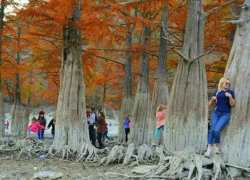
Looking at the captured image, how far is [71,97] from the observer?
1131 cm

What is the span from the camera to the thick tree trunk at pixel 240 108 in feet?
21.2

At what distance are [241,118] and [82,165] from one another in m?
4.71

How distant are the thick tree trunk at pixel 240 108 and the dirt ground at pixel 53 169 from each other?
8.28 ft

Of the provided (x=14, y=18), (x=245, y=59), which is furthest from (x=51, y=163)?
(x=14, y=18)

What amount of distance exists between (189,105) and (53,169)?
4.11m

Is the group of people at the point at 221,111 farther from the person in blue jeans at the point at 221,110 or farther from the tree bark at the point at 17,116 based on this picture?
the tree bark at the point at 17,116

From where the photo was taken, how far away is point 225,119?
21.3ft

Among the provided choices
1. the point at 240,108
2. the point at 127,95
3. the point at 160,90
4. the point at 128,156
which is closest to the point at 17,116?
the point at 127,95

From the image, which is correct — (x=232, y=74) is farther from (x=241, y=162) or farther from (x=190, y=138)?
(x=190, y=138)

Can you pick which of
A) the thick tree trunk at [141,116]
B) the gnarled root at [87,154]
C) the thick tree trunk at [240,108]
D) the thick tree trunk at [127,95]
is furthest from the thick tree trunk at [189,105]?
the thick tree trunk at [127,95]

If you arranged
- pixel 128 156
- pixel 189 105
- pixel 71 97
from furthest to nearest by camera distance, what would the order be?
pixel 71 97 < pixel 189 105 < pixel 128 156

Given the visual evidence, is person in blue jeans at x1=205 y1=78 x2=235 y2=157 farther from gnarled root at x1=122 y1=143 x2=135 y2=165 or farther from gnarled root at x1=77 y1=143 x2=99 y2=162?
gnarled root at x1=77 y1=143 x2=99 y2=162

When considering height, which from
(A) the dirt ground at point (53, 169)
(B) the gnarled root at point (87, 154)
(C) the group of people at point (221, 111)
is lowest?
(A) the dirt ground at point (53, 169)

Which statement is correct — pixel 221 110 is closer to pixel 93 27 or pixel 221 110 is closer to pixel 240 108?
pixel 240 108
